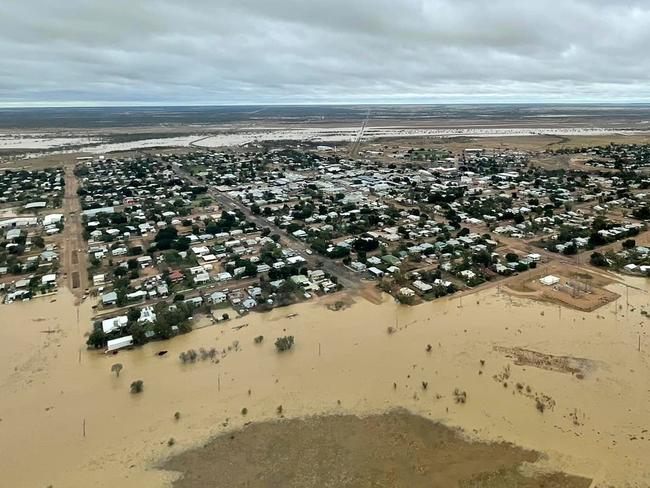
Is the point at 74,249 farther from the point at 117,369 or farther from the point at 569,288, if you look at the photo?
the point at 569,288

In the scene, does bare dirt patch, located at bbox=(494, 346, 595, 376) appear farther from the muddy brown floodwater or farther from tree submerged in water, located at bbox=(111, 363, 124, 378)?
tree submerged in water, located at bbox=(111, 363, 124, 378)

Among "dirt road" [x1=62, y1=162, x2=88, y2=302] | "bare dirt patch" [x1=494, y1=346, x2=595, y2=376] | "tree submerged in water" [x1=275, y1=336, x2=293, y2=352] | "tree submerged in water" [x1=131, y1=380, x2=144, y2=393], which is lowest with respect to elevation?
"tree submerged in water" [x1=131, y1=380, x2=144, y2=393]

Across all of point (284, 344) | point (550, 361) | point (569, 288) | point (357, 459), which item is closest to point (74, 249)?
point (284, 344)

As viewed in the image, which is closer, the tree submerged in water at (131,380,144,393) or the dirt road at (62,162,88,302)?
the tree submerged in water at (131,380,144,393)

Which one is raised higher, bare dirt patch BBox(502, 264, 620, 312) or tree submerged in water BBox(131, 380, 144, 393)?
bare dirt patch BBox(502, 264, 620, 312)

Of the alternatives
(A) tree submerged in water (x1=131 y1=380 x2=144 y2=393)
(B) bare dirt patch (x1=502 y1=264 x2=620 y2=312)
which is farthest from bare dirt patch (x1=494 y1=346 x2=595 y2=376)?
(A) tree submerged in water (x1=131 y1=380 x2=144 y2=393)
